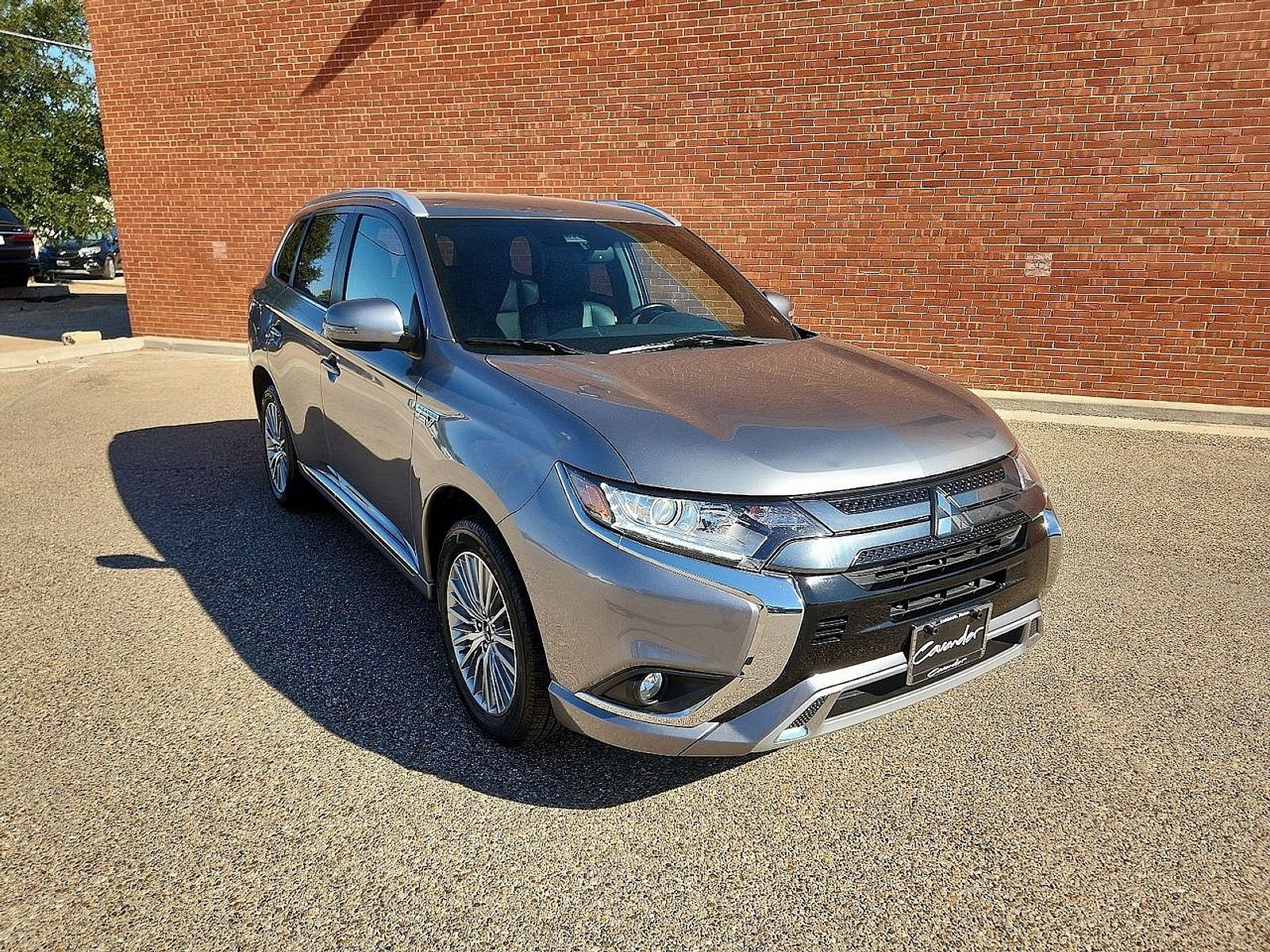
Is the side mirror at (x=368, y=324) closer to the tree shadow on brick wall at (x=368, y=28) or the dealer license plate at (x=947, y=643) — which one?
the dealer license plate at (x=947, y=643)

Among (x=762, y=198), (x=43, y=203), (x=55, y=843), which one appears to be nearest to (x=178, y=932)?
(x=55, y=843)

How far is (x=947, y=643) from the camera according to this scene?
2699 mm

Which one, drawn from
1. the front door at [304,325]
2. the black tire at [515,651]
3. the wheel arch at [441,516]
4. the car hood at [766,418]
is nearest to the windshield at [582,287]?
the car hood at [766,418]

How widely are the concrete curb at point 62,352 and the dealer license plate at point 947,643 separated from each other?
1152cm

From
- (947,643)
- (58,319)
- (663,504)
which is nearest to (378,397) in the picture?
(663,504)

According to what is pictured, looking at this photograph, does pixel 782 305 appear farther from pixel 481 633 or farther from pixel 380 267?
Result: pixel 481 633

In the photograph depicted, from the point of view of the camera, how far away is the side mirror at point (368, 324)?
3.36m

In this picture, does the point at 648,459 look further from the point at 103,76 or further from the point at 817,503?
the point at 103,76

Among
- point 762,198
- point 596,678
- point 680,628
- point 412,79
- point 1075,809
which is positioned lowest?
point 1075,809

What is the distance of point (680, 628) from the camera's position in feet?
8.02

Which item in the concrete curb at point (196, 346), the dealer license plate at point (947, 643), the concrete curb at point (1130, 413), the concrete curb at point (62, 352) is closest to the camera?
the dealer license plate at point (947, 643)

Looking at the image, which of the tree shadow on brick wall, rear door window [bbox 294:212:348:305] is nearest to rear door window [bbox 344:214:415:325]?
rear door window [bbox 294:212:348:305]

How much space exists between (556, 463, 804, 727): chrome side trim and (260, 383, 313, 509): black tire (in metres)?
3.35

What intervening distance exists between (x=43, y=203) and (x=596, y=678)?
89.7 feet
